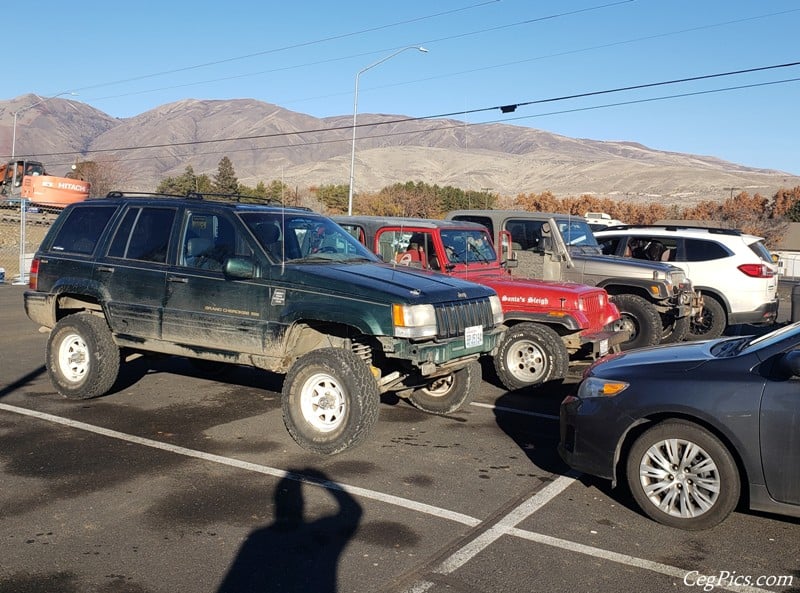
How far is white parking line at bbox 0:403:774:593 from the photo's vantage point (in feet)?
15.8

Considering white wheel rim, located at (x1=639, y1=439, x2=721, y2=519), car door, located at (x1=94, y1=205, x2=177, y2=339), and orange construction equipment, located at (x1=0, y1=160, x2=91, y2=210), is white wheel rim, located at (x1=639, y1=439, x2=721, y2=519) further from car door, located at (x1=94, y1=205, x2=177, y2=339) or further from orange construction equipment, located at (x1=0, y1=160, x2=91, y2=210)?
orange construction equipment, located at (x1=0, y1=160, x2=91, y2=210)

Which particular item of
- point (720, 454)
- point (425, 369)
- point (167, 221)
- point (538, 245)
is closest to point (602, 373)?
point (720, 454)

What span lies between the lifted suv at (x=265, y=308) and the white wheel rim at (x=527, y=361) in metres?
1.31

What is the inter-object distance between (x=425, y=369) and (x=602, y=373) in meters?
1.62

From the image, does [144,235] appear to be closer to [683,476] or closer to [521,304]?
[521,304]

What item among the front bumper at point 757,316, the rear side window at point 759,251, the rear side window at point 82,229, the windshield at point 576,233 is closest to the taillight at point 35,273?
the rear side window at point 82,229

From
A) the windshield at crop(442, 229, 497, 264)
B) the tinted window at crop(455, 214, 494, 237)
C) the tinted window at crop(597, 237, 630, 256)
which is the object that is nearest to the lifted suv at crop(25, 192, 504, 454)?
the windshield at crop(442, 229, 497, 264)

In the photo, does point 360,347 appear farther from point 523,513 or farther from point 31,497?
point 31,497

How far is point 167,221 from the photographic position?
8289mm

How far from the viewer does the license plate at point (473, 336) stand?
738cm

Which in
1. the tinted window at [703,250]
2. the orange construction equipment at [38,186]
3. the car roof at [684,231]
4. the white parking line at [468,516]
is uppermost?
the orange construction equipment at [38,186]

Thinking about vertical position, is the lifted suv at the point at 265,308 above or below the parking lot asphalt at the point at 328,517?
above

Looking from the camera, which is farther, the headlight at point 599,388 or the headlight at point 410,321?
the headlight at point 410,321

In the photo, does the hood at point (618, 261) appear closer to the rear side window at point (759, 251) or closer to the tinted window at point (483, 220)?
the tinted window at point (483, 220)
